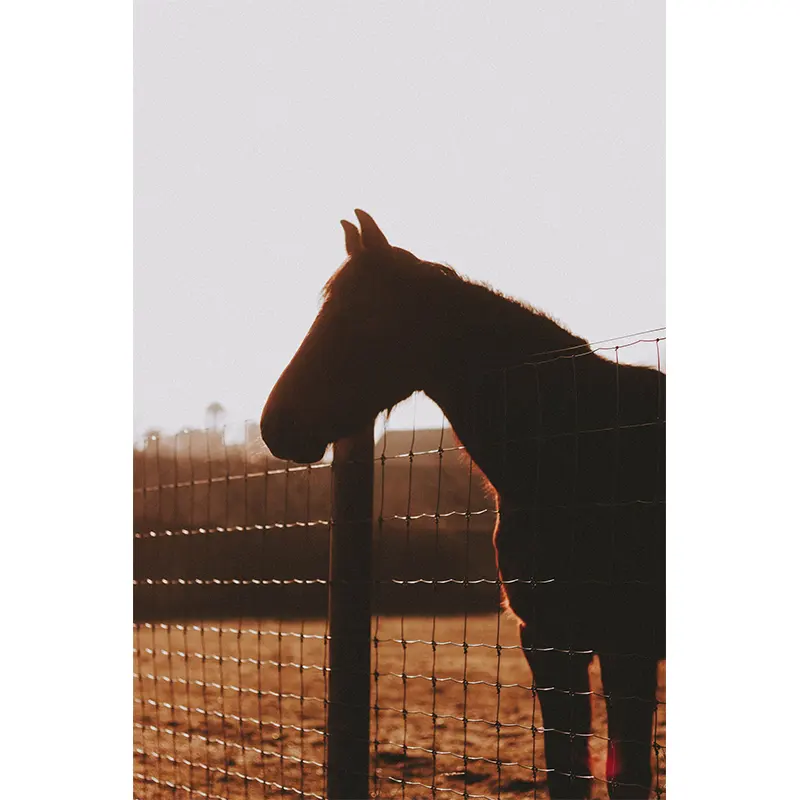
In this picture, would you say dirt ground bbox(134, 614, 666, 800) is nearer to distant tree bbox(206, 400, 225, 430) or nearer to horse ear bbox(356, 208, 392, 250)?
distant tree bbox(206, 400, 225, 430)

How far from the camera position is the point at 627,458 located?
142cm

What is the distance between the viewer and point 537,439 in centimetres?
137

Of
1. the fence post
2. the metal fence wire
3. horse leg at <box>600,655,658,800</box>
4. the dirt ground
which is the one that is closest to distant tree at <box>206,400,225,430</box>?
the metal fence wire

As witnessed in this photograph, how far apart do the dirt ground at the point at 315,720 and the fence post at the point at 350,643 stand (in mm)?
35

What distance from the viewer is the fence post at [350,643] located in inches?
54.3

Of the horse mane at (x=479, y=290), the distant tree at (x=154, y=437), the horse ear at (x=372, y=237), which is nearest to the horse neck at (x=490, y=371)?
the horse mane at (x=479, y=290)

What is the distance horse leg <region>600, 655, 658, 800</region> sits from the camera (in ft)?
4.53

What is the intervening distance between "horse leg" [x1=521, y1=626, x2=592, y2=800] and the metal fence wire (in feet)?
0.14

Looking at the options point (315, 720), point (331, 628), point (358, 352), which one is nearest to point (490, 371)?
point (358, 352)

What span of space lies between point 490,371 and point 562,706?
660 mm

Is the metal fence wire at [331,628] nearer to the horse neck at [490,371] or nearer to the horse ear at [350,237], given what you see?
the horse neck at [490,371]

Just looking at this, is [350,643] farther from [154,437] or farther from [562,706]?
[154,437]

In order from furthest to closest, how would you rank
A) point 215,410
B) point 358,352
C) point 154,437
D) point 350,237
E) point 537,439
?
point 215,410 < point 154,437 < point 350,237 < point 358,352 < point 537,439
